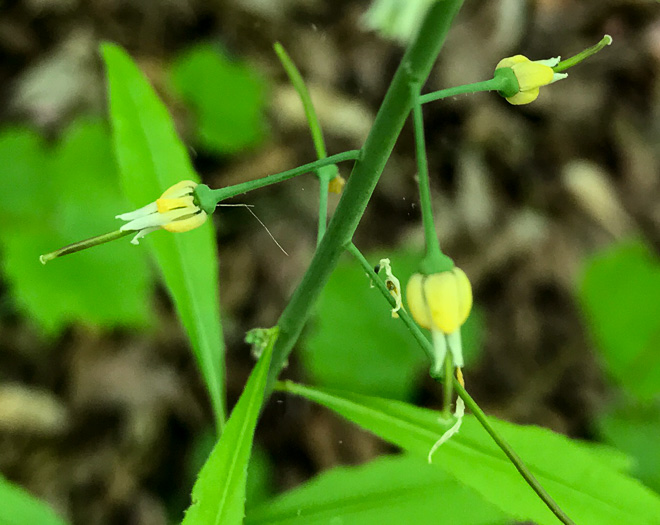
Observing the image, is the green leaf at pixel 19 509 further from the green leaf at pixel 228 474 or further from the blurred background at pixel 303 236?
the blurred background at pixel 303 236

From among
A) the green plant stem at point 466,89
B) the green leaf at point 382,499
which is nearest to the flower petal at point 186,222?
the green plant stem at point 466,89

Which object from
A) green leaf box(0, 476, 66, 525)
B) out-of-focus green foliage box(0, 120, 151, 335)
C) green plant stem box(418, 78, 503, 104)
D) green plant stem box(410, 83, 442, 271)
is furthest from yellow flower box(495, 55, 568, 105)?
out-of-focus green foliage box(0, 120, 151, 335)

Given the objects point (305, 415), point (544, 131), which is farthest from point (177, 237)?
point (544, 131)

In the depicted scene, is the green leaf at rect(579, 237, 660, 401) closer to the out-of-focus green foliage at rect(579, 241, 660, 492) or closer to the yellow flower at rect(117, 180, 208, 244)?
the out-of-focus green foliage at rect(579, 241, 660, 492)

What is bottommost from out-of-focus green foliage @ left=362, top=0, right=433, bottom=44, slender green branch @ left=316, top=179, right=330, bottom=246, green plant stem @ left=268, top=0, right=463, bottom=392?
out-of-focus green foliage @ left=362, top=0, right=433, bottom=44

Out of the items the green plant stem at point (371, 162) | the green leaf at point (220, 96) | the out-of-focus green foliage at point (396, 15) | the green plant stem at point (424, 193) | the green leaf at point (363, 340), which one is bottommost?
the out-of-focus green foliage at point (396, 15)

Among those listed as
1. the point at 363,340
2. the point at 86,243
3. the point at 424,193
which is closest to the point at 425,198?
the point at 424,193
